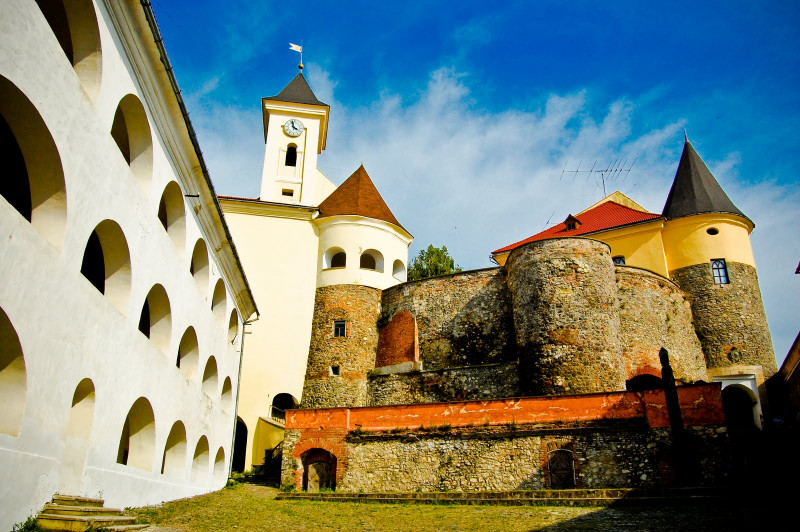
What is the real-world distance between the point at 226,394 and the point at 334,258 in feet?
32.0

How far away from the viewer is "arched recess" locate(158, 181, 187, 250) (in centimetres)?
1241

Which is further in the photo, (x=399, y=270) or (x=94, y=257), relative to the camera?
(x=399, y=270)

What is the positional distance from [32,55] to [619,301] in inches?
777

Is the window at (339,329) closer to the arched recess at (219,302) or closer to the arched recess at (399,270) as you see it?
the arched recess at (399,270)

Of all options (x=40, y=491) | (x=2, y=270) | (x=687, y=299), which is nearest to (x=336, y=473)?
(x=40, y=491)

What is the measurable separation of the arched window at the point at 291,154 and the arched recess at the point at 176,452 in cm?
1886

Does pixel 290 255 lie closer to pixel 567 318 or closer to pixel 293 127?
pixel 293 127

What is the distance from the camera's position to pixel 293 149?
98.9ft

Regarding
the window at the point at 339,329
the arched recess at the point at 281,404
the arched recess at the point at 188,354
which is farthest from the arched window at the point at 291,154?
the arched recess at the point at 188,354

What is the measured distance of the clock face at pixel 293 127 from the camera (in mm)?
30172

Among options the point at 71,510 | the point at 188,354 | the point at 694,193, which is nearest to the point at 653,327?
the point at 694,193

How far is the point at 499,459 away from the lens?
15.0 meters

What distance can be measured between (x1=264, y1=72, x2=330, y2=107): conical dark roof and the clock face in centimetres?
116

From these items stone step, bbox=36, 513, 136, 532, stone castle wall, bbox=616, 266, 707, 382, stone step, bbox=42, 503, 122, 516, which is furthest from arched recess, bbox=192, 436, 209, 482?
stone castle wall, bbox=616, 266, 707, 382
